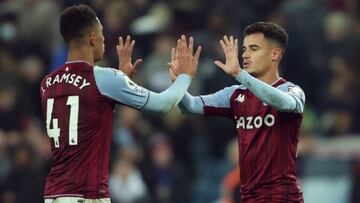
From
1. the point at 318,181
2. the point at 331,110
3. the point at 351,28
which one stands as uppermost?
the point at 351,28

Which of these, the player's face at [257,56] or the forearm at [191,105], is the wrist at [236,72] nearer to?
the player's face at [257,56]

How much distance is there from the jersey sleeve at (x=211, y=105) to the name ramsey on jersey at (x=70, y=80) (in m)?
1.10

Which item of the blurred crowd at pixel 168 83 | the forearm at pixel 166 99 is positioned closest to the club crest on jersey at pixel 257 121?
the forearm at pixel 166 99

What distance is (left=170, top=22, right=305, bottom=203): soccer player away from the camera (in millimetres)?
9602

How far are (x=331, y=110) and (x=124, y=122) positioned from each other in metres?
3.00

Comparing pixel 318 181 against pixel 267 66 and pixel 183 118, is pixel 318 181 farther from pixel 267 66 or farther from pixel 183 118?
pixel 267 66

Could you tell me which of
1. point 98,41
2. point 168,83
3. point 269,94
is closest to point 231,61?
point 269,94

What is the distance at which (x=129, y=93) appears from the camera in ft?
30.9

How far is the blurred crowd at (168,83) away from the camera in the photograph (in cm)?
1578

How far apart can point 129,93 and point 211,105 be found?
3.27ft

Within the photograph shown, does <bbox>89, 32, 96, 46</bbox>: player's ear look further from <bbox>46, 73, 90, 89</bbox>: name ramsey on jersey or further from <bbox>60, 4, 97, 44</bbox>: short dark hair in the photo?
<bbox>46, 73, 90, 89</bbox>: name ramsey on jersey

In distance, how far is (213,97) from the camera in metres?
10.2

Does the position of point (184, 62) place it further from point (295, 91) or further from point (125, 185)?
point (125, 185)

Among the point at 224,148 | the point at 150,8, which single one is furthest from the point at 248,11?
the point at 224,148
